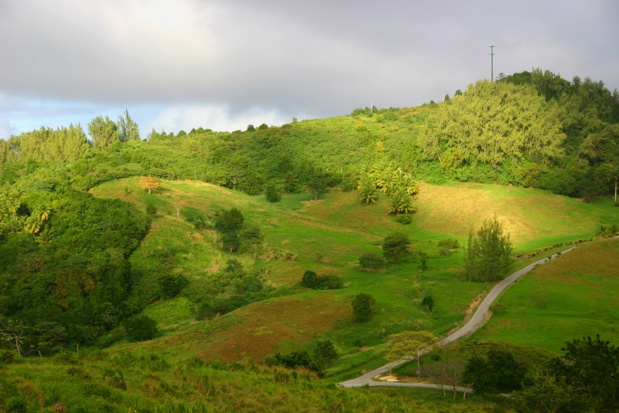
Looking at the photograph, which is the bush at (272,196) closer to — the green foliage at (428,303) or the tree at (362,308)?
the green foliage at (428,303)

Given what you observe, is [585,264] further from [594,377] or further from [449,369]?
[594,377]

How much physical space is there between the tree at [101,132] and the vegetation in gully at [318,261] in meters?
0.55

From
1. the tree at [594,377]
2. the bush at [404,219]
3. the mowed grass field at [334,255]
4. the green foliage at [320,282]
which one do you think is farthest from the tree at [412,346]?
the bush at [404,219]

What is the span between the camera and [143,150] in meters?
134

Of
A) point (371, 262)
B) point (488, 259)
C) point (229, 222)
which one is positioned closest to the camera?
point (488, 259)

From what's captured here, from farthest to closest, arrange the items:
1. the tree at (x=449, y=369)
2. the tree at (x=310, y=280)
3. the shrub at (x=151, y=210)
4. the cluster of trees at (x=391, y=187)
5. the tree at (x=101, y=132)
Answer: the tree at (x=101, y=132), the cluster of trees at (x=391, y=187), the shrub at (x=151, y=210), the tree at (x=310, y=280), the tree at (x=449, y=369)

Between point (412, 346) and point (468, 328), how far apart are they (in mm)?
13173

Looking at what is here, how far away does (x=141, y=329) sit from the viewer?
5372cm

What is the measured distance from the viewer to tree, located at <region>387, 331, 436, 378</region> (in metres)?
38.8

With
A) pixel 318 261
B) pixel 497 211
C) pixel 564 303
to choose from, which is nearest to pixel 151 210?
pixel 318 261

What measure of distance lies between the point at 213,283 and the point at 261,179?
211 ft

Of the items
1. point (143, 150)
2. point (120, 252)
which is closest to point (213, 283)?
point (120, 252)

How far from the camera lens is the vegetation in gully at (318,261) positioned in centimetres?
2462

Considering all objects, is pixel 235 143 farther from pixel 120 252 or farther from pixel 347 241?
pixel 120 252
